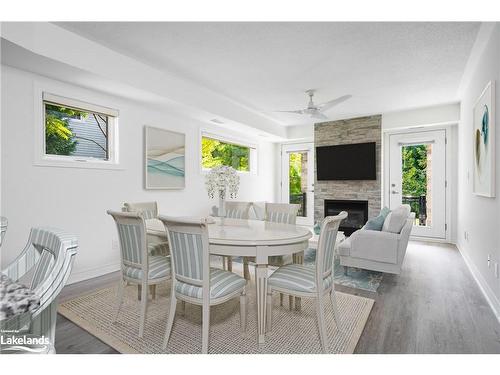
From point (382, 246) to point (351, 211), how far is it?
120 inches

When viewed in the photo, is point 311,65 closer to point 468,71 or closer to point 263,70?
point 263,70

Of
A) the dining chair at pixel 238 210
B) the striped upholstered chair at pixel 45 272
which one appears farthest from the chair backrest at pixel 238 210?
the striped upholstered chair at pixel 45 272

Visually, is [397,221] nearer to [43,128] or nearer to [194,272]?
[194,272]

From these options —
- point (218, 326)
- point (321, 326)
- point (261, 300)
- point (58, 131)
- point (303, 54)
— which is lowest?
point (218, 326)

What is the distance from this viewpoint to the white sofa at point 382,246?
3.01 meters

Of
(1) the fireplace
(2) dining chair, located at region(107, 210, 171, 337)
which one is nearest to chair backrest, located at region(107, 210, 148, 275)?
(2) dining chair, located at region(107, 210, 171, 337)

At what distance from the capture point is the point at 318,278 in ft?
6.06

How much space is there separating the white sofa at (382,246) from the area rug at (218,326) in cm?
62

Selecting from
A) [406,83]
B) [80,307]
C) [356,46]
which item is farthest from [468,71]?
[80,307]

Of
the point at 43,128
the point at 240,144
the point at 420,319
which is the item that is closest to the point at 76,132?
the point at 43,128

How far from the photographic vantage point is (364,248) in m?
3.16

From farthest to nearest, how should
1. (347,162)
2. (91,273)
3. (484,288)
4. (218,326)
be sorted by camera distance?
(347,162) < (91,273) < (484,288) < (218,326)

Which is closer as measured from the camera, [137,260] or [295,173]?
[137,260]

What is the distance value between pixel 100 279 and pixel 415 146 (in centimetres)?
592
